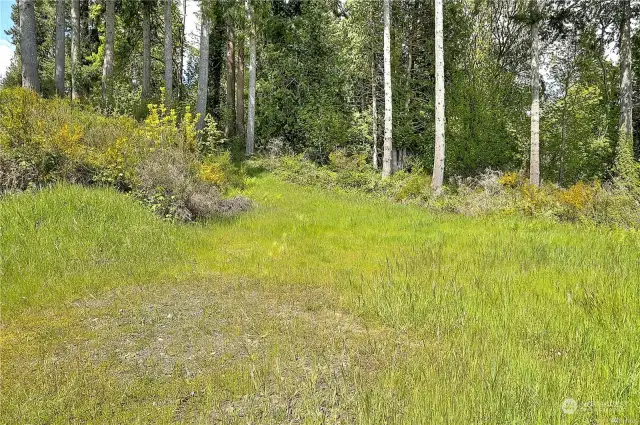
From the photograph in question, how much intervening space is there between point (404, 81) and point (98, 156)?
18042 mm

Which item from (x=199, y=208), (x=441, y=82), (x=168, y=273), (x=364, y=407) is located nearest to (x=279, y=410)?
(x=364, y=407)

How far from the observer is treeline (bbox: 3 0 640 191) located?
18953mm

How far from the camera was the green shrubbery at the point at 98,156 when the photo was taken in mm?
6785

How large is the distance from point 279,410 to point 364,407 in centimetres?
50

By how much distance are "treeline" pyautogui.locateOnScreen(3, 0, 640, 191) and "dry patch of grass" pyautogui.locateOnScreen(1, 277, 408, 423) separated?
15643mm

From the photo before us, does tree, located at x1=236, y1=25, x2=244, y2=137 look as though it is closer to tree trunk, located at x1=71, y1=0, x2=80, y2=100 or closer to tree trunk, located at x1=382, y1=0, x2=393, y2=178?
tree trunk, located at x1=71, y1=0, x2=80, y2=100

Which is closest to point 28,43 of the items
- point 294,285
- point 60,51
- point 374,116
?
point 60,51

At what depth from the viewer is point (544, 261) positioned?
5.48 meters

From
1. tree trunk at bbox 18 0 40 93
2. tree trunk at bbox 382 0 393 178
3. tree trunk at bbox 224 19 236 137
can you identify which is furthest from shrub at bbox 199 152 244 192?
tree trunk at bbox 224 19 236 137

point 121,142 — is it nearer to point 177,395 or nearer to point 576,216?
point 177,395

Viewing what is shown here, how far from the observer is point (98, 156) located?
7.32m

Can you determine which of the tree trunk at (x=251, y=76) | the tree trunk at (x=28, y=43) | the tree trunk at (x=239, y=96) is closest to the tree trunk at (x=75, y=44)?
the tree trunk at (x=239, y=96)

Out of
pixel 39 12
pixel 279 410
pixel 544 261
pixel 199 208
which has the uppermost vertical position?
pixel 39 12

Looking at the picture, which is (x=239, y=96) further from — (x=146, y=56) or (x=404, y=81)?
(x=404, y=81)
